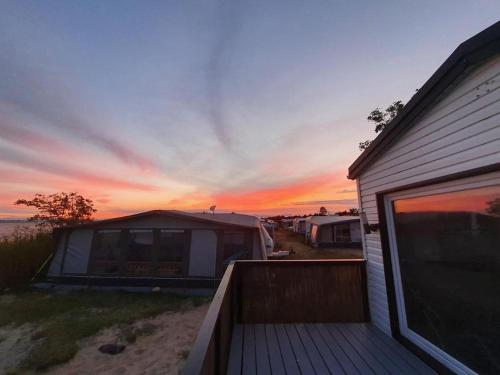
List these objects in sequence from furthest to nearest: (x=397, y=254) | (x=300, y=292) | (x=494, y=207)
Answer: (x=300, y=292)
(x=397, y=254)
(x=494, y=207)

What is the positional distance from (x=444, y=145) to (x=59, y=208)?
20.9 metres

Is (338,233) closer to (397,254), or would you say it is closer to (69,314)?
(397,254)

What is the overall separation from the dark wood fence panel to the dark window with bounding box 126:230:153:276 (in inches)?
288

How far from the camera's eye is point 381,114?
13.6 metres

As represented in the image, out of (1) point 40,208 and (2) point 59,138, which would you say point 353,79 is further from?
(1) point 40,208

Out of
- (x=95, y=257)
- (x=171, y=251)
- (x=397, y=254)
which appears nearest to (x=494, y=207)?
(x=397, y=254)

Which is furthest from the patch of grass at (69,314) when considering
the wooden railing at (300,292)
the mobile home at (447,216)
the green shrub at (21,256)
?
the mobile home at (447,216)

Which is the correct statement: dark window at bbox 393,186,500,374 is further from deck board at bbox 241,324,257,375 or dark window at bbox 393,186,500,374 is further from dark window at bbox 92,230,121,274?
dark window at bbox 92,230,121,274

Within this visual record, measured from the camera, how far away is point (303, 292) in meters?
4.04

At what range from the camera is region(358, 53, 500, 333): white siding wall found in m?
1.93

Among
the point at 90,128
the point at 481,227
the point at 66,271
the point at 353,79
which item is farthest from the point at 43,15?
the point at 66,271

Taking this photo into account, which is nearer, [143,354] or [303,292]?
[303,292]

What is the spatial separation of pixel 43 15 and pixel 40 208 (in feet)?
51.3

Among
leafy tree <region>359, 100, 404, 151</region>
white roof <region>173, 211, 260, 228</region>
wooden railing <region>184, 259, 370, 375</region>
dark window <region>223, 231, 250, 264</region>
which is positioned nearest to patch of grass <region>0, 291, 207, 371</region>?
dark window <region>223, 231, 250, 264</region>
